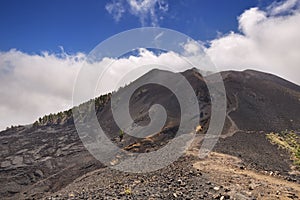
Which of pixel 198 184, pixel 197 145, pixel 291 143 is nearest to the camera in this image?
pixel 291 143

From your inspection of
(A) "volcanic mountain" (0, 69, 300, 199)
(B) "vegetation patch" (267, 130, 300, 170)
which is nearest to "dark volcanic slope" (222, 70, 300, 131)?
(A) "volcanic mountain" (0, 69, 300, 199)

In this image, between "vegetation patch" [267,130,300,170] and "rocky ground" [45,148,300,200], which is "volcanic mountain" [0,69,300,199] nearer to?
"rocky ground" [45,148,300,200]

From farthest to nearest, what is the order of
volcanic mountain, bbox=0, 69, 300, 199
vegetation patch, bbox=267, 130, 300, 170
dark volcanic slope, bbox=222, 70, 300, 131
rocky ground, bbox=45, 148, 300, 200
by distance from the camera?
1. dark volcanic slope, bbox=222, 70, 300, 131
2. volcanic mountain, bbox=0, 69, 300, 199
3. rocky ground, bbox=45, 148, 300, 200
4. vegetation patch, bbox=267, 130, 300, 170

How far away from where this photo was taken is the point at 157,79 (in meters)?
72.2

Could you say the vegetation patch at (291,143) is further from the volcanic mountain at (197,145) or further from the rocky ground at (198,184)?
the volcanic mountain at (197,145)

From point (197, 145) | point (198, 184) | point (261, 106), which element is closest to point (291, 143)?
point (198, 184)

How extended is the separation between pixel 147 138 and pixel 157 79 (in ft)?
119

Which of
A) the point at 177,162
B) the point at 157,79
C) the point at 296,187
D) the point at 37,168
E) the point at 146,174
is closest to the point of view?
the point at 296,187

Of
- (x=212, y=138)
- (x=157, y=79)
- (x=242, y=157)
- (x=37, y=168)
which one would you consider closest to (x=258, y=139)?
(x=212, y=138)

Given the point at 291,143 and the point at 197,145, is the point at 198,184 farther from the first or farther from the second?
the point at 197,145

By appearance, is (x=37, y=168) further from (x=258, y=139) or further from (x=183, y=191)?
(x=183, y=191)

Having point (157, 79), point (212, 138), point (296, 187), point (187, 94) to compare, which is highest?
point (157, 79)

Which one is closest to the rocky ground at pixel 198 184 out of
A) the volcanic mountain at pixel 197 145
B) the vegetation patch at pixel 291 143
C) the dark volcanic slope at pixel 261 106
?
→ the volcanic mountain at pixel 197 145

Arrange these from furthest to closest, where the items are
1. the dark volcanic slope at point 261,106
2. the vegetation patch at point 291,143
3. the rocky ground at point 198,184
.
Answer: the dark volcanic slope at point 261,106 → the rocky ground at point 198,184 → the vegetation patch at point 291,143
